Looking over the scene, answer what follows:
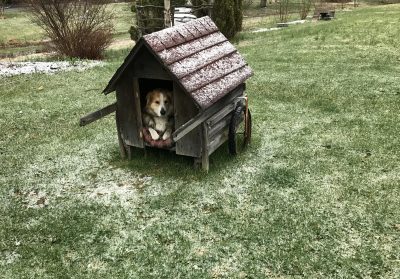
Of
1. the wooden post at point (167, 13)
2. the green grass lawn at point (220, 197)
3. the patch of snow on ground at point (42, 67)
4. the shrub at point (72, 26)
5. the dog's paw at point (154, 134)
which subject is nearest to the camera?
the green grass lawn at point (220, 197)

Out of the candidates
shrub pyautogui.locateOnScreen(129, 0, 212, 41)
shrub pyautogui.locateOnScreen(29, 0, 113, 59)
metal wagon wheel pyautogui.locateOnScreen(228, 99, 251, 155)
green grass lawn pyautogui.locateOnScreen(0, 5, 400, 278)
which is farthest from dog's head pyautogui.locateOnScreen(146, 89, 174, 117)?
shrub pyautogui.locateOnScreen(129, 0, 212, 41)

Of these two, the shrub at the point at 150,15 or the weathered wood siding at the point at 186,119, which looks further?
the shrub at the point at 150,15

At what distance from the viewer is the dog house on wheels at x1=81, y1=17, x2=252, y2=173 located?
21.5ft

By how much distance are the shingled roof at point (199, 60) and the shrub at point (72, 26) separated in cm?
1201

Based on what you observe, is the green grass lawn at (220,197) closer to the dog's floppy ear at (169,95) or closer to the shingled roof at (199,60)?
the dog's floppy ear at (169,95)

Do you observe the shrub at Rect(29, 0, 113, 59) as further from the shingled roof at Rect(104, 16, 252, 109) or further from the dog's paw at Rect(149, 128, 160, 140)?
the dog's paw at Rect(149, 128, 160, 140)

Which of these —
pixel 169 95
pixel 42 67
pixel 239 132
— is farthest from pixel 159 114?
pixel 42 67

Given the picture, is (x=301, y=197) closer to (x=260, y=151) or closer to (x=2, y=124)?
(x=260, y=151)

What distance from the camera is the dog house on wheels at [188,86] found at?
21.5 ft

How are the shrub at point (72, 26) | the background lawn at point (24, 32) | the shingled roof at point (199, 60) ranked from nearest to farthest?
the shingled roof at point (199, 60), the shrub at point (72, 26), the background lawn at point (24, 32)

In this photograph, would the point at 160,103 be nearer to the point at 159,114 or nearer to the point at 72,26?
the point at 159,114

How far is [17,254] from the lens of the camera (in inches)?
225

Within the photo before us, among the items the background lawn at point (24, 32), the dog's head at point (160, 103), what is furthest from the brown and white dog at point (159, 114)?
the background lawn at point (24, 32)

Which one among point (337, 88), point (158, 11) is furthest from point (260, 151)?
point (158, 11)
